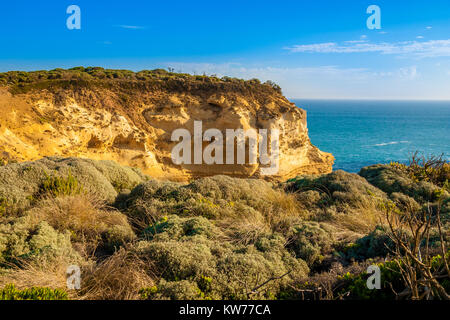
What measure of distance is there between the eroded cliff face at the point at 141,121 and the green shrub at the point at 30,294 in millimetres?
13635

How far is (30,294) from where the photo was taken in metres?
2.61

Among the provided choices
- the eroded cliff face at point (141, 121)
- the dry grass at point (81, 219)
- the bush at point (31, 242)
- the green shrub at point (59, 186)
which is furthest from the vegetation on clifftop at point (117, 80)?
the bush at point (31, 242)

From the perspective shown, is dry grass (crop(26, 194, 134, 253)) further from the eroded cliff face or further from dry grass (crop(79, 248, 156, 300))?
the eroded cliff face

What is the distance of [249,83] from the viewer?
2530cm

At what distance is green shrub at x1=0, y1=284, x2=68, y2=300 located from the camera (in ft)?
8.44

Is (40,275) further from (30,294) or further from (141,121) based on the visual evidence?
(141,121)

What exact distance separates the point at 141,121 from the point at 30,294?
774 inches

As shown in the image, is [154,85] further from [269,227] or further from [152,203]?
[269,227]

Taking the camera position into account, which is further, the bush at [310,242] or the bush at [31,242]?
the bush at [310,242]

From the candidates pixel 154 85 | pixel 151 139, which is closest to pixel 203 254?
pixel 151 139

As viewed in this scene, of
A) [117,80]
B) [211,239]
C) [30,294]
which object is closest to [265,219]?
[211,239]

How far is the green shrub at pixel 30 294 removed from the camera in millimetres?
2572

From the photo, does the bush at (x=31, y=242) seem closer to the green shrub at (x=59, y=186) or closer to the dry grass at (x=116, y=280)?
the dry grass at (x=116, y=280)

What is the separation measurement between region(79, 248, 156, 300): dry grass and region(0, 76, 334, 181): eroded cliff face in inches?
531
